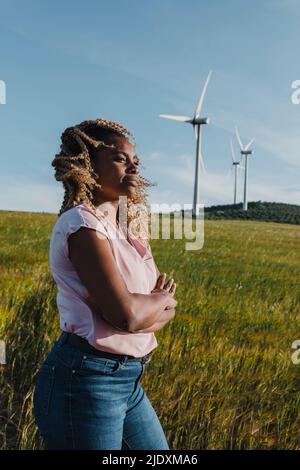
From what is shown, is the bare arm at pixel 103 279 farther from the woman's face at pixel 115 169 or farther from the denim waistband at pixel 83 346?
the woman's face at pixel 115 169

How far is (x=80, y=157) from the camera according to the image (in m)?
2.36

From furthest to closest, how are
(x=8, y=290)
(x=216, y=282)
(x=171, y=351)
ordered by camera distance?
1. (x=216, y=282)
2. (x=8, y=290)
3. (x=171, y=351)

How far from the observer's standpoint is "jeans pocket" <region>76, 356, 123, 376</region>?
2.17 m

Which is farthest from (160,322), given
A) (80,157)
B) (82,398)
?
(80,157)

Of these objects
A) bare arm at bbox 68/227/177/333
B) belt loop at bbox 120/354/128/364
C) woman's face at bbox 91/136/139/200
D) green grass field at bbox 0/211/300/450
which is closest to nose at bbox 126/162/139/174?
woman's face at bbox 91/136/139/200

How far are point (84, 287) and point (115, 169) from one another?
54cm

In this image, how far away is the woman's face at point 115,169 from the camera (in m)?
2.41

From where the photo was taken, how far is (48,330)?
16.7 feet

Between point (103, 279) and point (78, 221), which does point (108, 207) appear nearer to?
point (78, 221)

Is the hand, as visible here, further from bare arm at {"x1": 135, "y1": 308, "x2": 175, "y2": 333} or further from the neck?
the neck
